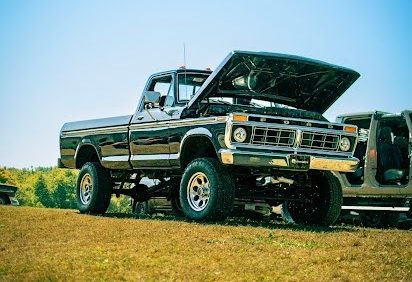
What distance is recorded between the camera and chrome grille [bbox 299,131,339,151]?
26.3 feet

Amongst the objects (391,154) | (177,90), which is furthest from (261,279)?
(391,154)

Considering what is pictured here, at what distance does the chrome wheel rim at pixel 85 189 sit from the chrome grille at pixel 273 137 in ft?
14.0

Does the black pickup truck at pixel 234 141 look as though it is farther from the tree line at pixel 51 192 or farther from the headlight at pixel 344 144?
the tree line at pixel 51 192

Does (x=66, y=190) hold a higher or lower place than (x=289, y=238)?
lower

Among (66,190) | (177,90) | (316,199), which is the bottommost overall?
(66,190)

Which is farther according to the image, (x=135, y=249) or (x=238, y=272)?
(x=135, y=249)

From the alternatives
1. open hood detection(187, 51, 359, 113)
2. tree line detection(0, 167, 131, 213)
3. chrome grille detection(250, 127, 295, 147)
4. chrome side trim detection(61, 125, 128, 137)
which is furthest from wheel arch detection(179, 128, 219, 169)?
tree line detection(0, 167, 131, 213)

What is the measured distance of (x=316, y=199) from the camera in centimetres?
907

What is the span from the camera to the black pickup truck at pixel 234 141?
7.70 metres

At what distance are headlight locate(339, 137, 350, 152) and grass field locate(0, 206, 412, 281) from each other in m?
1.75

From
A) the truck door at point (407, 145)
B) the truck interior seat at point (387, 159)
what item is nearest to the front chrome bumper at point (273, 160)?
the truck door at point (407, 145)

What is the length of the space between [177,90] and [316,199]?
9.14 ft

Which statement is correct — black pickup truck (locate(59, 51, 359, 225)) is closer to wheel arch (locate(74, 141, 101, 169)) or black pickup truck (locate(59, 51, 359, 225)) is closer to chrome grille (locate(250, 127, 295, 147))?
chrome grille (locate(250, 127, 295, 147))

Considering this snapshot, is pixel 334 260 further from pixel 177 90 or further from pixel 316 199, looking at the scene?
pixel 177 90
